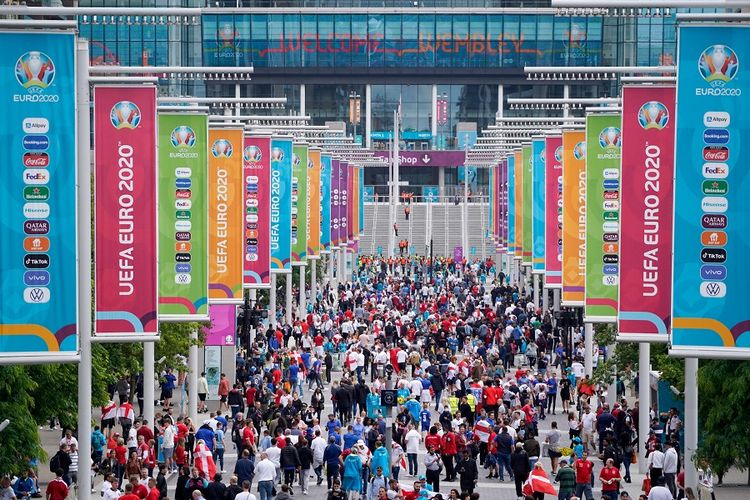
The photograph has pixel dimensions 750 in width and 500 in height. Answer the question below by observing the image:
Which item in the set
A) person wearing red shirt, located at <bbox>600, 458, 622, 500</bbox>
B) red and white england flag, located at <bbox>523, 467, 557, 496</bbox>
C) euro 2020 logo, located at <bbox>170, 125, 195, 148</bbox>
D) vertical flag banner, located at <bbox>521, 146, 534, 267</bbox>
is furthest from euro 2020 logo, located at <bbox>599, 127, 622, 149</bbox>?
vertical flag banner, located at <bbox>521, 146, 534, 267</bbox>

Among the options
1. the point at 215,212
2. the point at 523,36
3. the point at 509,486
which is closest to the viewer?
the point at 509,486

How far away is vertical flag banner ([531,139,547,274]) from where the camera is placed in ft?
141

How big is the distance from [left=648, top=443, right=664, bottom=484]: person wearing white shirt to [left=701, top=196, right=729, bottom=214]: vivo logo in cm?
1000

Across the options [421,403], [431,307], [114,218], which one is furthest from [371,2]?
[114,218]

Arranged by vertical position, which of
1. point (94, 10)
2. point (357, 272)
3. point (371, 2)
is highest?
point (371, 2)

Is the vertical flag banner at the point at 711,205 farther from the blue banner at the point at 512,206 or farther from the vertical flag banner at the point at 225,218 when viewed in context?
the blue banner at the point at 512,206

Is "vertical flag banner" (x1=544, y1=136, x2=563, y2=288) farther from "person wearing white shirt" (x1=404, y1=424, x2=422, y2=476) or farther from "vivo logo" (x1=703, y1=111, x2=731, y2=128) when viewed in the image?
"vivo logo" (x1=703, y1=111, x2=731, y2=128)

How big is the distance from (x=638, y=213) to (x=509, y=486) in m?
10.1

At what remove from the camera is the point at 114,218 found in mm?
22453

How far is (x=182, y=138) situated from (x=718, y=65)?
38.3 feet

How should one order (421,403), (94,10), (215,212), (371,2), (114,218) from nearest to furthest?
(94,10)
(114,218)
(215,212)
(421,403)
(371,2)

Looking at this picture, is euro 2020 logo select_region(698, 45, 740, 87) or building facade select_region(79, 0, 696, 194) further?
building facade select_region(79, 0, 696, 194)

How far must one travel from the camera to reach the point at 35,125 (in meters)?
18.8

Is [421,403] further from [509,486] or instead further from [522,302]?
[522,302]
